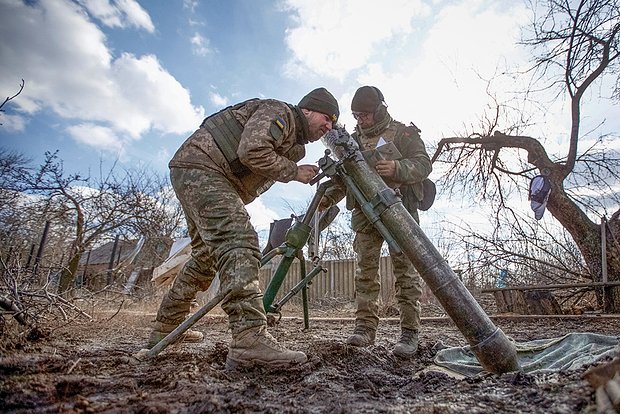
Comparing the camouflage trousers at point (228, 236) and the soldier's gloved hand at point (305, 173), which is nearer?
the camouflage trousers at point (228, 236)

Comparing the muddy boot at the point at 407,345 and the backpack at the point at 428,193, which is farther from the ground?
the backpack at the point at 428,193

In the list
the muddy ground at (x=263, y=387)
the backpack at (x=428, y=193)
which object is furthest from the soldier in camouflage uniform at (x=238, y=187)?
the backpack at (x=428, y=193)

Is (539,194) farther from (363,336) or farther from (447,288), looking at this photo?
(447,288)

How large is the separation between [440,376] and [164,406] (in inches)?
44.7

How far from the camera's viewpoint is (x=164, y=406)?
105 centimetres

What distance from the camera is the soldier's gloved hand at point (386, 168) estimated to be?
252 centimetres

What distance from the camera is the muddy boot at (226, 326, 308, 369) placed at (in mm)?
1751

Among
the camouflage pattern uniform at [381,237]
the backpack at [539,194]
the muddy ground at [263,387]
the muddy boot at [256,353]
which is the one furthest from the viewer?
the backpack at [539,194]

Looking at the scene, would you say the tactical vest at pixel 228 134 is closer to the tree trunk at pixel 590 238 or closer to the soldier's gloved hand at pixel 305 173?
the soldier's gloved hand at pixel 305 173

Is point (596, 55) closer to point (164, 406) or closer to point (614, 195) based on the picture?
point (614, 195)

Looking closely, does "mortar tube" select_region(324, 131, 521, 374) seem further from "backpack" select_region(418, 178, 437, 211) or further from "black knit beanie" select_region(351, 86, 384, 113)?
"backpack" select_region(418, 178, 437, 211)

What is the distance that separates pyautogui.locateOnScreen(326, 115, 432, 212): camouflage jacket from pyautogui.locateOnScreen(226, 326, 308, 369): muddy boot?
1.41 meters

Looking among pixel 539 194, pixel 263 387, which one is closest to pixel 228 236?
pixel 263 387

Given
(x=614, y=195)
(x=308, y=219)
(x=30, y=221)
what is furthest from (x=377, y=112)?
(x=30, y=221)
